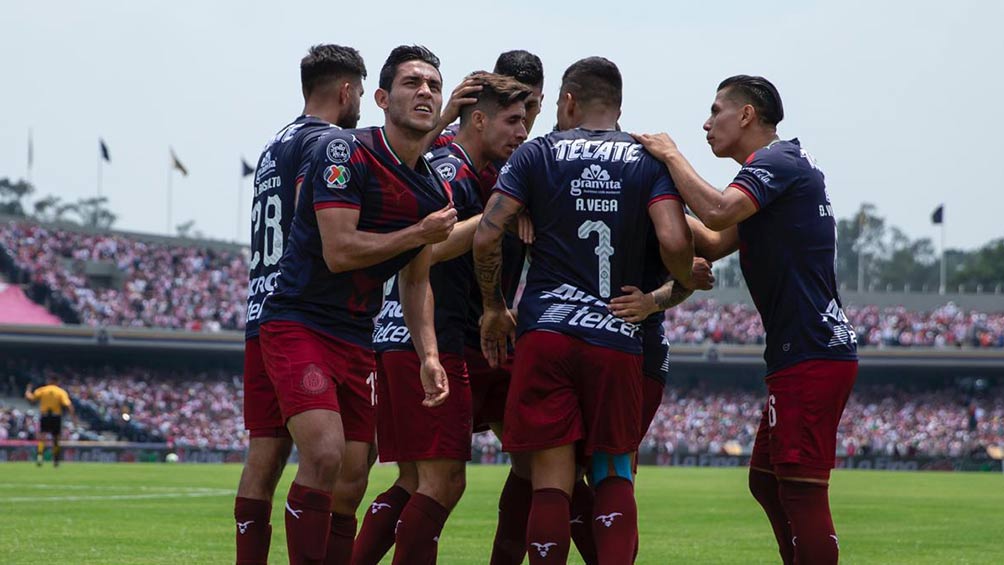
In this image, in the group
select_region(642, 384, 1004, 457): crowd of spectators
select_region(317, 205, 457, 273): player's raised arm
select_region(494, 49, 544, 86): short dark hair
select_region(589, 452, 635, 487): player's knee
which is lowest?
select_region(642, 384, 1004, 457): crowd of spectators

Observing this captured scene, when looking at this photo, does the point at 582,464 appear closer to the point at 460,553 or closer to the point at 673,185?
the point at 673,185

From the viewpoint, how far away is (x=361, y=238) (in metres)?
6.94

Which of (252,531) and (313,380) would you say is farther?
(252,531)

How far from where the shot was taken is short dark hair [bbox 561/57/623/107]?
7.20 meters

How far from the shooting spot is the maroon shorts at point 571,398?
691 cm

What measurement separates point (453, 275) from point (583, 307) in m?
1.31

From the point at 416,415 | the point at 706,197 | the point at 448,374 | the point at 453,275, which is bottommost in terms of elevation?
the point at 416,415

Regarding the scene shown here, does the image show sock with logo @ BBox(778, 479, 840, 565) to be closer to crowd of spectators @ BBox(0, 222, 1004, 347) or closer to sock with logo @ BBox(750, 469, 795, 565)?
sock with logo @ BBox(750, 469, 795, 565)

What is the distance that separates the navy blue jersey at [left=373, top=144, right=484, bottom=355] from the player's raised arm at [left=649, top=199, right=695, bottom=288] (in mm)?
1439

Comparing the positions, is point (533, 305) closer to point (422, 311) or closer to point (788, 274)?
point (422, 311)

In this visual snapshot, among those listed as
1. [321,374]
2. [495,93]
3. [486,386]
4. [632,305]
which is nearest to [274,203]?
[321,374]

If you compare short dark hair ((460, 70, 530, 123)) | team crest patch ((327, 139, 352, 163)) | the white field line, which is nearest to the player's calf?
team crest patch ((327, 139, 352, 163))

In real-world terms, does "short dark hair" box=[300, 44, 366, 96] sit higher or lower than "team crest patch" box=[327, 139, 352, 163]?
higher

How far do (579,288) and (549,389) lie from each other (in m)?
0.55
